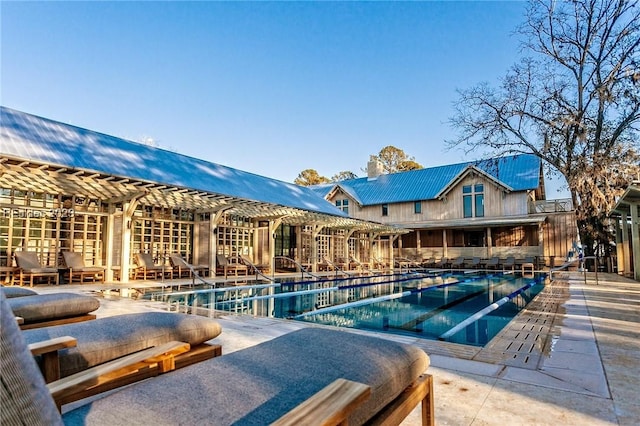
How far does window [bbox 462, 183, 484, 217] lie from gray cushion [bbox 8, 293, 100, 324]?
23.3 metres

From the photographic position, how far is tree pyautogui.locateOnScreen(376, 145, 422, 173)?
45562 mm

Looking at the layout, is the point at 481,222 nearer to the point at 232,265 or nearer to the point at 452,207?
the point at 452,207

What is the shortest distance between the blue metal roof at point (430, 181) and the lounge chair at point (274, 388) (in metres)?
21.8

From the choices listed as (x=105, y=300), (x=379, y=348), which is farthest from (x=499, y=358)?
(x=105, y=300)

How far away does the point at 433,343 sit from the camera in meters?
4.23

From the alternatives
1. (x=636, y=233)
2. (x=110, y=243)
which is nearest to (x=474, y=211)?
(x=636, y=233)

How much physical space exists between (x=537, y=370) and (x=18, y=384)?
3641 mm

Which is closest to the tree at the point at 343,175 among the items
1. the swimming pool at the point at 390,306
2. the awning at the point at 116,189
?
the awning at the point at 116,189

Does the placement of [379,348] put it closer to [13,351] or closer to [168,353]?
[168,353]

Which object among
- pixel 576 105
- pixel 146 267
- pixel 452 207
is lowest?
pixel 146 267

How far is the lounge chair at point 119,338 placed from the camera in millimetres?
2270

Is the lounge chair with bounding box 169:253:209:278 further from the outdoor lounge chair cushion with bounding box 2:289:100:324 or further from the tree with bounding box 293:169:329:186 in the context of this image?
the tree with bounding box 293:169:329:186

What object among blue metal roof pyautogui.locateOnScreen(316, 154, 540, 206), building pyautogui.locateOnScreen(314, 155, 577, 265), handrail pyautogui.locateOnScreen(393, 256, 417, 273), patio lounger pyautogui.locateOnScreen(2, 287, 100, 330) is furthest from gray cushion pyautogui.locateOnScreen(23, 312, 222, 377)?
blue metal roof pyautogui.locateOnScreen(316, 154, 540, 206)

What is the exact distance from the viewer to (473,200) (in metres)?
24.0
